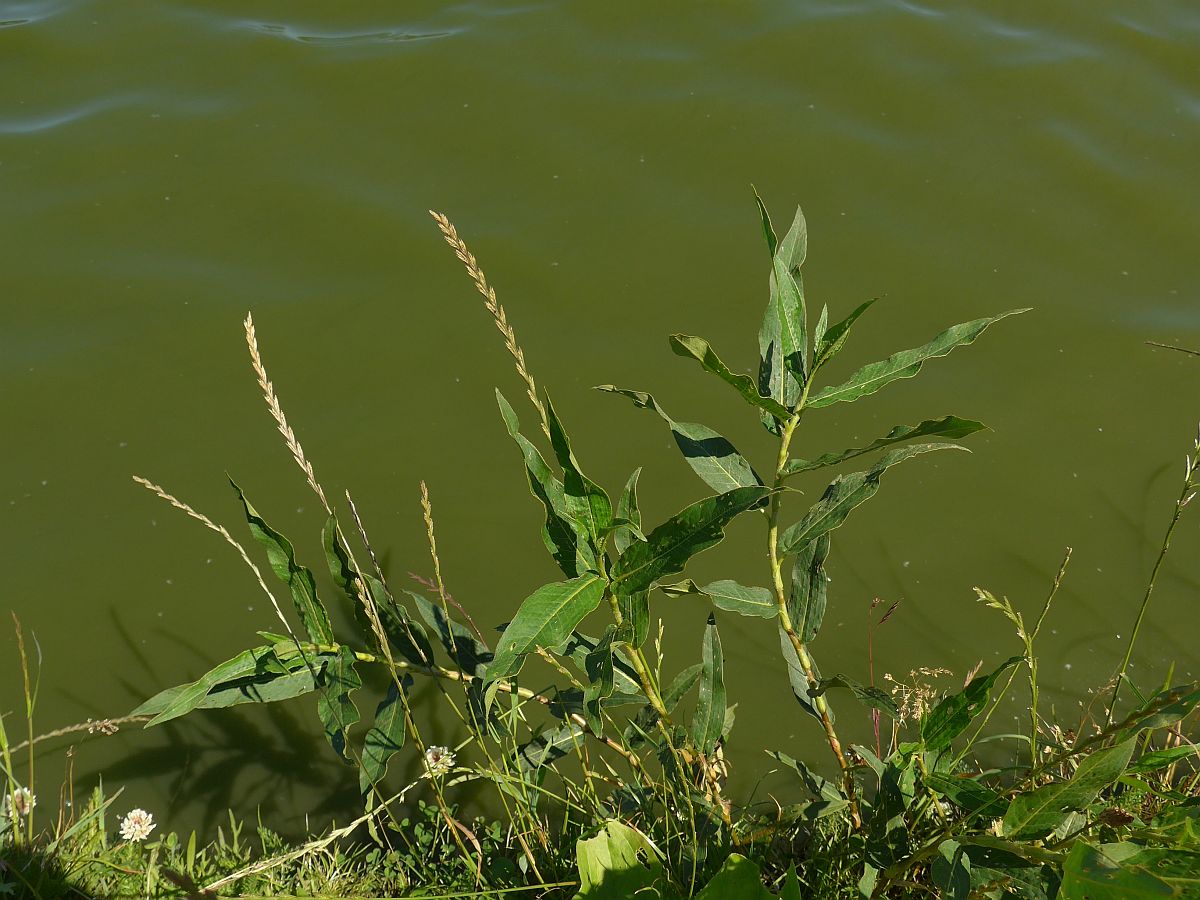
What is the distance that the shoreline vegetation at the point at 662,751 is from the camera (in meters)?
1.48

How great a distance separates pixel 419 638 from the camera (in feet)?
6.63

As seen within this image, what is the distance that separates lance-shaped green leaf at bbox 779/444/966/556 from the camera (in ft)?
5.46

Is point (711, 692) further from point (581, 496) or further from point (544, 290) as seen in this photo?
point (544, 290)

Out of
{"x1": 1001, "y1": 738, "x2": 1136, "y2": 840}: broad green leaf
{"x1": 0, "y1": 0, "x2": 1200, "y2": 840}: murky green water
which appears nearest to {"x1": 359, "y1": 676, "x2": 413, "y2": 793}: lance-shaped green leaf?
{"x1": 0, "y1": 0, "x2": 1200, "y2": 840}: murky green water

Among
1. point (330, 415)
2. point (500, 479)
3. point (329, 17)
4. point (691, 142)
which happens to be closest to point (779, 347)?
point (500, 479)

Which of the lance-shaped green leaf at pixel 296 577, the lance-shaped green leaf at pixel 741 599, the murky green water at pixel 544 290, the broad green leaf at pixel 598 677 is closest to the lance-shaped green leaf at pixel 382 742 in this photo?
the lance-shaped green leaf at pixel 296 577

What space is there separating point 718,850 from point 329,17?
12.5ft

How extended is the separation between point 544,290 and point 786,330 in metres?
1.92

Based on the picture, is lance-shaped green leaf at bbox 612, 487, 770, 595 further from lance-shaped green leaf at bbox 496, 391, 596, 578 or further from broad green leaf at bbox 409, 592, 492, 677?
broad green leaf at bbox 409, 592, 492, 677

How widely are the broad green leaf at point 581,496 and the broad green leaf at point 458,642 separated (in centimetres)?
56

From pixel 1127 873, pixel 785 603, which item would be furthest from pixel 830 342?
pixel 1127 873

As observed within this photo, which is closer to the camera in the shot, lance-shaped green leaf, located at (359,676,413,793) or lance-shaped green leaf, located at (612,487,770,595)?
lance-shaped green leaf, located at (612,487,770,595)

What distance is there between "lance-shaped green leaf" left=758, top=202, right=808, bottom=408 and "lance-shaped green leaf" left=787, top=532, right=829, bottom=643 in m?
0.26

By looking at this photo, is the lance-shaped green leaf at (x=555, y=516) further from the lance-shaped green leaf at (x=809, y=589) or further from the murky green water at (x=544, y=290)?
the murky green water at (x=544, y=290)
